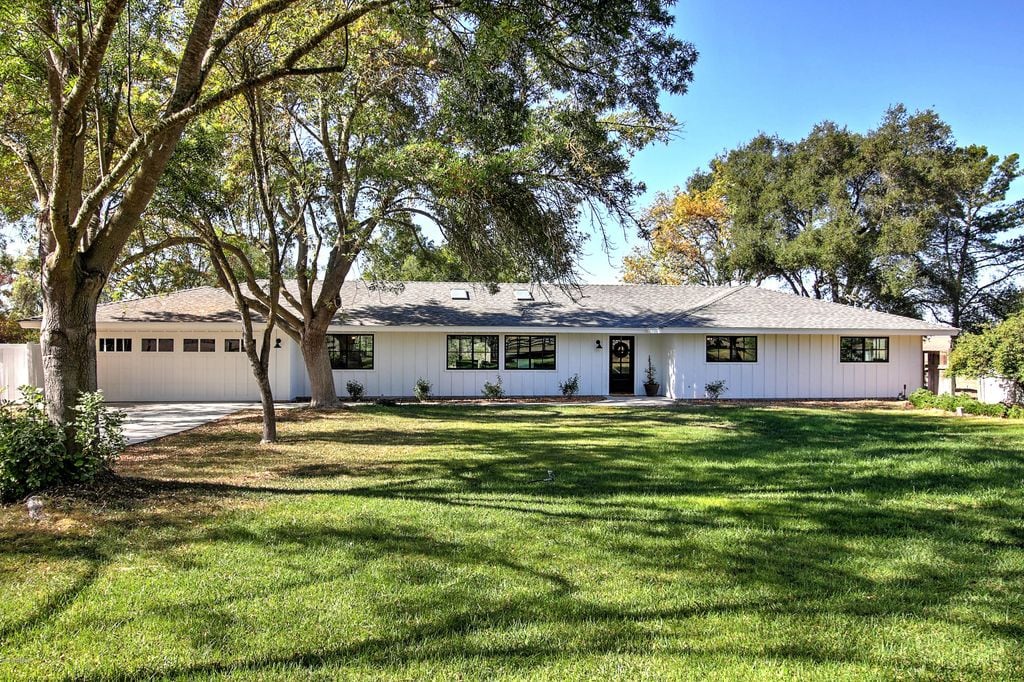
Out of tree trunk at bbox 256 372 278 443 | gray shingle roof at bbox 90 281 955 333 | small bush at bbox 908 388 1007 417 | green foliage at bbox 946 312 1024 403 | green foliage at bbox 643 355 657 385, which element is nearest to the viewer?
tree trunk at bbox 256 372 278 443

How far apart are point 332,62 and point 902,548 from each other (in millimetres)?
10180

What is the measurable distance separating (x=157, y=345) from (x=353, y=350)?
216 inches

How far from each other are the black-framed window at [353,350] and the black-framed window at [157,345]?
174 inches

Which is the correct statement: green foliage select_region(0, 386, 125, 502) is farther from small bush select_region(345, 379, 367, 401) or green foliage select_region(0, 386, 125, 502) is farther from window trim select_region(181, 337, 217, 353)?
window trim select_region(181, 337, 217, 353)

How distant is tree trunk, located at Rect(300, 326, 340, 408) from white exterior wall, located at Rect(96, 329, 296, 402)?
2.42 meters

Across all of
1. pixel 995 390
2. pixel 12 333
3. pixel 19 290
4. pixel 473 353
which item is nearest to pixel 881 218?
pixel 995 390

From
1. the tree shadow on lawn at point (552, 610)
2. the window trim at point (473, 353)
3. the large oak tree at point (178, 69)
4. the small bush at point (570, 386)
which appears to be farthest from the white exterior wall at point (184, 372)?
the tree shadow on lawn at point (552, 610)

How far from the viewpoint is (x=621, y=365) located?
2017 centimetres

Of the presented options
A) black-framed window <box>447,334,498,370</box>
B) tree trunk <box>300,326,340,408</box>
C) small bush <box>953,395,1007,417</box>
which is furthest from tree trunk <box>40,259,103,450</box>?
small bush <box>953,395,1007,417</box>

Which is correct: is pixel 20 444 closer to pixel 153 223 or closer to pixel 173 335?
pixel 153 223

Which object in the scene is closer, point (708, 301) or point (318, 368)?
point (318, 368)

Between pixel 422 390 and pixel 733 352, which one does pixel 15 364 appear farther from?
pixel 733 352

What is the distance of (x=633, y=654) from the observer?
10.4 ft

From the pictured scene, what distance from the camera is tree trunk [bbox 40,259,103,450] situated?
6559mm
